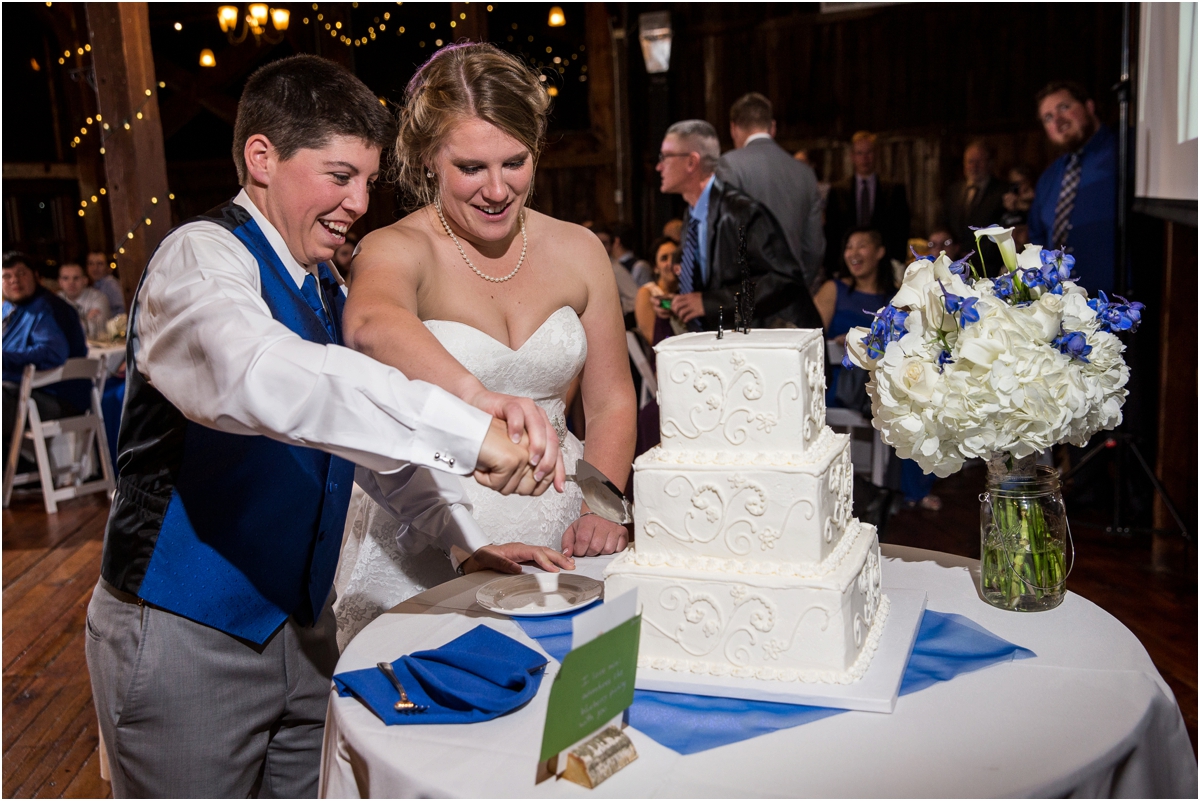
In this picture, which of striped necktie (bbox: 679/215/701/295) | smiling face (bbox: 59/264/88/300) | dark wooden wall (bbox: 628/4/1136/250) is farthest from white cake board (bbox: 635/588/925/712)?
smiling face (bbox: 59/264/88/300)

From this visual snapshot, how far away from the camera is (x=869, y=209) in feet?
26.3

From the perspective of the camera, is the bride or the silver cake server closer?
the silver cake server

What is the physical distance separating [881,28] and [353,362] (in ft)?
30.7

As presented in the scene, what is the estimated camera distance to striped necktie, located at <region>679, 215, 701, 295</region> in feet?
13.7

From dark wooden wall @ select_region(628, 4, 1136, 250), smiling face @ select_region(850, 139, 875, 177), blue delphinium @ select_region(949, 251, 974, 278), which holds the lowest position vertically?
blue delphinium @ select_region(949, 251, 974, 278)

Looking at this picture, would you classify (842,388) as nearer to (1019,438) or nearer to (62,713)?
(1019,438)

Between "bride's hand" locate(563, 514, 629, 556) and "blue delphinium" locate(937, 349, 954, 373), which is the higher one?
"blue delphinium" locate(937, 349, 954, 373)

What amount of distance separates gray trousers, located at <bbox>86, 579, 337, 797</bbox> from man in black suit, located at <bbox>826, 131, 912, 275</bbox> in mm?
7181

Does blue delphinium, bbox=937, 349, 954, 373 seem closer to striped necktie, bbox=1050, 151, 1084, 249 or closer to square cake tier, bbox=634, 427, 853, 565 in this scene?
square cake tier, bbox=634, 427, 853, 565

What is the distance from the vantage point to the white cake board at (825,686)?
1192mm

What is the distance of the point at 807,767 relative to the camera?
3.52 feet

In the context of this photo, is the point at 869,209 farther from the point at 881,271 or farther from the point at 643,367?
the point at 643,367

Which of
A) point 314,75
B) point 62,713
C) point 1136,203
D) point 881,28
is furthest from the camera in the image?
point 881,28

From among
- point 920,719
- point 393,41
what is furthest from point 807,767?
point 393,41
